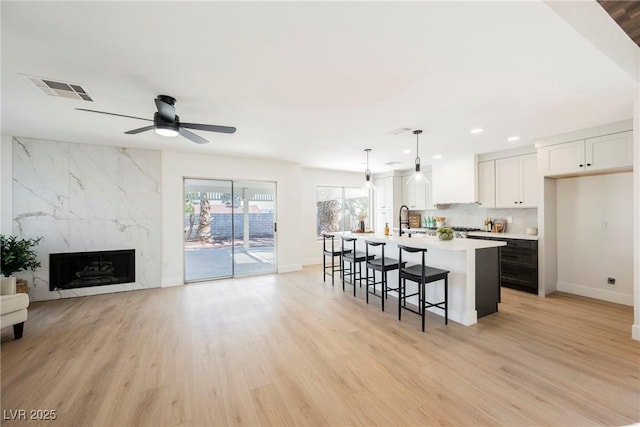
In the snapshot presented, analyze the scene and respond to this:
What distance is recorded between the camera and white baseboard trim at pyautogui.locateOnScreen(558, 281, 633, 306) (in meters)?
3.79

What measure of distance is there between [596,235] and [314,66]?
5.01 metres

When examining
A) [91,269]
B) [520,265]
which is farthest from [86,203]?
[520,265]

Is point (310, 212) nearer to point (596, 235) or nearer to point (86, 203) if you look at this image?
point (86, 203)

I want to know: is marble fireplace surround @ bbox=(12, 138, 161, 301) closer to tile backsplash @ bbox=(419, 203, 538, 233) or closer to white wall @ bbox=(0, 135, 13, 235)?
white wall @ bbox=(0, 135, 13, 235)

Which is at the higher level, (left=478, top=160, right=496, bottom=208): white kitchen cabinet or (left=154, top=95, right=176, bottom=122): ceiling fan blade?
(left=154, top=95, right=176, bottom=122): ceiling fan blade

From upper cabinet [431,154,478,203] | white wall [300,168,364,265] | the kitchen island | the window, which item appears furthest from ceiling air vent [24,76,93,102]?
upper cabinet [431,154,478,203]

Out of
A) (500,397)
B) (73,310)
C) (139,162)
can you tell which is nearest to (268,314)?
(500,397)

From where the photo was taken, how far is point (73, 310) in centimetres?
382

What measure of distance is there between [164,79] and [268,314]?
2924 mm

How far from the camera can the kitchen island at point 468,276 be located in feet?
10.5

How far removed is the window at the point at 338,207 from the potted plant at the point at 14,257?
5.31 m

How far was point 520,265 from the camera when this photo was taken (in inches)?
177

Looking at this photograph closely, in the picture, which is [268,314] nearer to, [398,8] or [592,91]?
[398,8]

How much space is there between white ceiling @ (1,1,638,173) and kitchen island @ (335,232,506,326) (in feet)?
5.30
